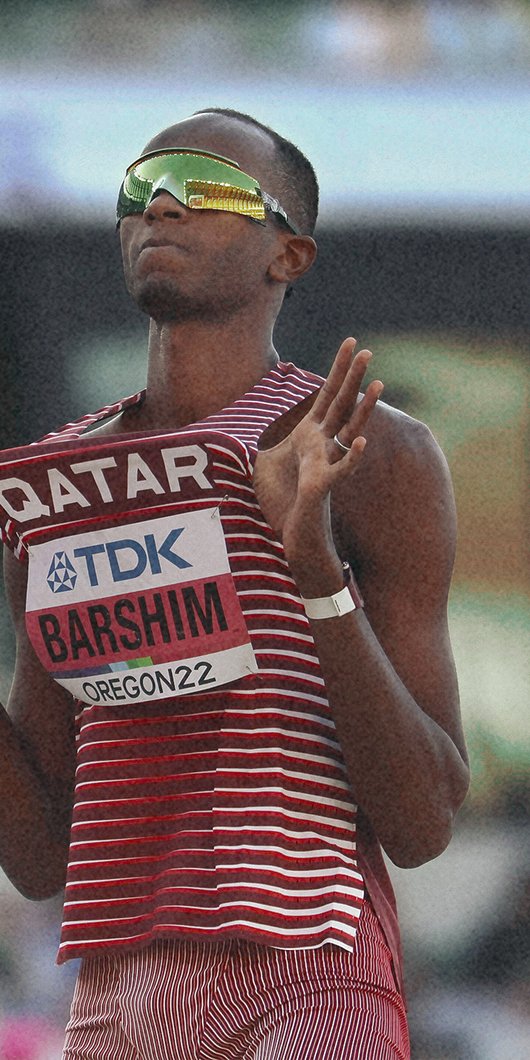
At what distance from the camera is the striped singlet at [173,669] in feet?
5.39

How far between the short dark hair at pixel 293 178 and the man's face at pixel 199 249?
43mm

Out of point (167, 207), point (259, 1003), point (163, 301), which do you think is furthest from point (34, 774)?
point (167, 207)

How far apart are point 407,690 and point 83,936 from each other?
18.6 inches

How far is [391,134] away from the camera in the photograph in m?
3.62

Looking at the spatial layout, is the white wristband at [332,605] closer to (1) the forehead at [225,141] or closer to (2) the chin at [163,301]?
(2) the chin at [163,301]

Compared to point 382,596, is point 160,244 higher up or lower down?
higher up

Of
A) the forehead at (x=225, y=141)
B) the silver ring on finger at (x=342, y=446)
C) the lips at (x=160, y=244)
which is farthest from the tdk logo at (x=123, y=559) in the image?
the forehead at (x=225, y=141)

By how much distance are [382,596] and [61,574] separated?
0.39 m

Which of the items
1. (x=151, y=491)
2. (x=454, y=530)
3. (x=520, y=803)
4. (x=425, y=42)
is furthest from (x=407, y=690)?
(x=425, y=42)

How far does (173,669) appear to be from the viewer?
170 cm

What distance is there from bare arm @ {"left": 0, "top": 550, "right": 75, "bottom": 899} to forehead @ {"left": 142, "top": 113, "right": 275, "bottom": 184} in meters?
0.61

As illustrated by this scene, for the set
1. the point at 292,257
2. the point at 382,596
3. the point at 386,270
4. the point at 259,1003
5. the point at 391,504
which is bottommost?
the point at 259,1003

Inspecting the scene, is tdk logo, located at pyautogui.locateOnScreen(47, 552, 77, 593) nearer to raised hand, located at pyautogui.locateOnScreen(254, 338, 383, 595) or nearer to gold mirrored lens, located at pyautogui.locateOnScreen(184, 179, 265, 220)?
raised hand, located at pyautogui.locateOnScreen(254, 338, 383, 595)

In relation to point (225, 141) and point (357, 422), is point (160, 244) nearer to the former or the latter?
point (225, 141)
